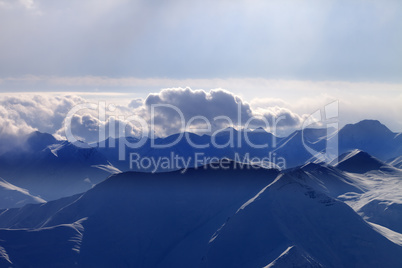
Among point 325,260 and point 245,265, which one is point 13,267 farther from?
point 325,260

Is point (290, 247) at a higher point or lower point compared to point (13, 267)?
higher

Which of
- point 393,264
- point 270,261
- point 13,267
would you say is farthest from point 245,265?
point 13,267

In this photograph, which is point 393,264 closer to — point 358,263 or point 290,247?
point 358,263

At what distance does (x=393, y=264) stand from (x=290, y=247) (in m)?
50.1

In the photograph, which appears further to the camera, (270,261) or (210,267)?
(210,267)

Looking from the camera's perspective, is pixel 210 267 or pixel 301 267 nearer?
pixel 301 267

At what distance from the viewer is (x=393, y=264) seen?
193125 millimetres

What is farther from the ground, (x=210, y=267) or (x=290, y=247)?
(x=290, y=247)

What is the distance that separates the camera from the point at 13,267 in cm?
19862

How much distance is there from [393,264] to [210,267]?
86571mm

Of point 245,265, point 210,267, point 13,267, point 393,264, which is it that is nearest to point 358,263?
point 393,264

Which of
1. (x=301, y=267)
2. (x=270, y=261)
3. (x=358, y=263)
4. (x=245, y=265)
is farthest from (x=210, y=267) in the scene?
(x=358, y=263)

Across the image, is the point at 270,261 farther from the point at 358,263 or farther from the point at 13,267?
the point at 13,267

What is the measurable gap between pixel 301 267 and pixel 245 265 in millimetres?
28941
